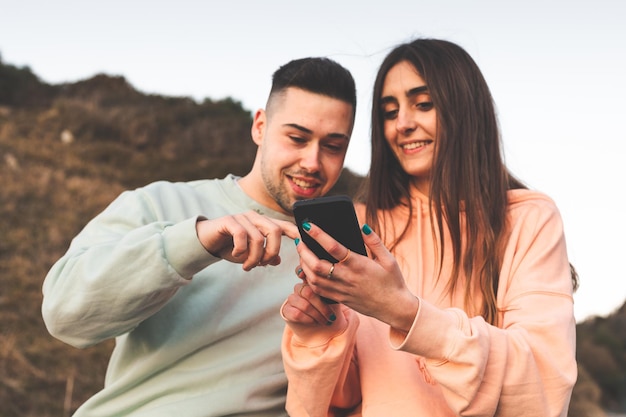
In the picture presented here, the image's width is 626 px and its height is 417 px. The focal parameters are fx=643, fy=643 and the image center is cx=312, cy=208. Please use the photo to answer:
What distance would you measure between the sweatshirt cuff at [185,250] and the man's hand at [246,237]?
0.02m

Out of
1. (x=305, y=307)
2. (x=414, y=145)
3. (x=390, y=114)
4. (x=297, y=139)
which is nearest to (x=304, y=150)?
(x=297, y=139)

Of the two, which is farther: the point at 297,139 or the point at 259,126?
the point at 259,126

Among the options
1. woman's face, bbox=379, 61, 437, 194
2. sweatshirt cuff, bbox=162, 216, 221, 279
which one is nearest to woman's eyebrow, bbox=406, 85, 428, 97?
woman's face, bbox=379, 61, 437, 194

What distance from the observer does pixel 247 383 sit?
8.87ft

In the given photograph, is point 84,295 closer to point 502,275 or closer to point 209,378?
point 209,378

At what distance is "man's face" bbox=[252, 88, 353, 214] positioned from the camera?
3078 millimetres

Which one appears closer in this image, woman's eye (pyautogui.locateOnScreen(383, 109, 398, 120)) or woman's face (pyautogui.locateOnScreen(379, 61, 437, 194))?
woman's face (pyautogui.locateOnScreen(379, 61, 437, 194))

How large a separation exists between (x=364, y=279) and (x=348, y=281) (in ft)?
0.15

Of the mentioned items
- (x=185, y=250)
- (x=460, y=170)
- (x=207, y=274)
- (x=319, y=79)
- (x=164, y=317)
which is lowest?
(x=164, y=317)

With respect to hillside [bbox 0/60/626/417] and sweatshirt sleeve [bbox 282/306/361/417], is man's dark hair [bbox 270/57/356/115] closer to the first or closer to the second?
sweatshirt sleeve [bbox 282/306/361/417]

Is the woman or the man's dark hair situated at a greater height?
the man's dark hair

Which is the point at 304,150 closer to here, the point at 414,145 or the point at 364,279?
the point at 414,145

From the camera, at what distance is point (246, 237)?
2092 millimetres

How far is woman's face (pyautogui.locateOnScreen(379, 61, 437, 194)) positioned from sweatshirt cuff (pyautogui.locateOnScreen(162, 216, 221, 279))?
952 millimetres
